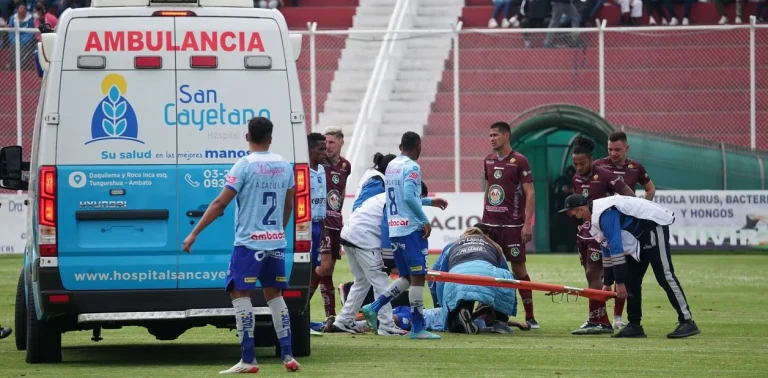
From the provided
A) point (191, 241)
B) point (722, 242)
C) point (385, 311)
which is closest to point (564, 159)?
point (722, 242)

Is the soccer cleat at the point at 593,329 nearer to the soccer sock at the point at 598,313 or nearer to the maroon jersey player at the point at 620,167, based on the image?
the soccer sock at the point at 598,313

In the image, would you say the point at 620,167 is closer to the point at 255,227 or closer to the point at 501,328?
the point at 501,328

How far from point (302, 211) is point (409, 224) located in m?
2.42

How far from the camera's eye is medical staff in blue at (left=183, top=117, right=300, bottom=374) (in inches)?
421

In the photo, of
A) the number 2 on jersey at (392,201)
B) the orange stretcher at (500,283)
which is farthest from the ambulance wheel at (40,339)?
the orange stretcher at (500,283)

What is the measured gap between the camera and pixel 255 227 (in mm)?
10758

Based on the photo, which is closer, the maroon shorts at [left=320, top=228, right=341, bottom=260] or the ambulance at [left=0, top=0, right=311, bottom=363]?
the ambulance at [left=0, top=0, right=311, bottom=363]

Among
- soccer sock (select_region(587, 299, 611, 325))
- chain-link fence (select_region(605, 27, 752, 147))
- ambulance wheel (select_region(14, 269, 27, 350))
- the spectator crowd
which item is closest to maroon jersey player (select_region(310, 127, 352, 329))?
soccer sock (select_region(587, 299, 611, 325))

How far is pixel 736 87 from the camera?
29.6 metres

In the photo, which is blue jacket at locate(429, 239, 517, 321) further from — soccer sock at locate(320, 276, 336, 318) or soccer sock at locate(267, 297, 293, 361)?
soccer sock at locate(267, 297, 293, 361)

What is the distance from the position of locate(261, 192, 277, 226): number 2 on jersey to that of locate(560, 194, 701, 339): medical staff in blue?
388 cm

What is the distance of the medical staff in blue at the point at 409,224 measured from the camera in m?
13.6

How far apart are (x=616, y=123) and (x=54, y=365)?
2035 centimetres

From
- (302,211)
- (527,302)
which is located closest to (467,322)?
(527,302)
